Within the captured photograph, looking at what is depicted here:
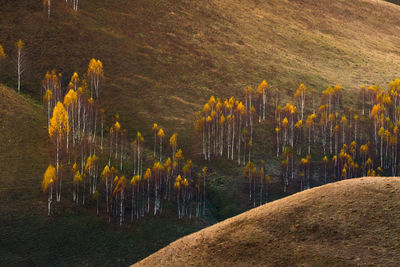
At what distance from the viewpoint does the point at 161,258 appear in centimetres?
3653

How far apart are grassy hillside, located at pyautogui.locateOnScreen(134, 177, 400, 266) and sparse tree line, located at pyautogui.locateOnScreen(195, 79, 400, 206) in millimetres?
43867

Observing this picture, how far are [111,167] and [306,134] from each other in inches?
1840

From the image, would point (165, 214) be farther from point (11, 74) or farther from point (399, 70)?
point (399, 70)

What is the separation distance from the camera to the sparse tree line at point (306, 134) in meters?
→ 89.9

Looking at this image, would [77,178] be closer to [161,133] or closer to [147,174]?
[147,174]

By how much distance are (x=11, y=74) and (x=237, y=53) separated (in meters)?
63.0

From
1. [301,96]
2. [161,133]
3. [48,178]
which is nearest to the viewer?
[48,178]

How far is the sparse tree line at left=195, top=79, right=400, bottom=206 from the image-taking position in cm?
8994

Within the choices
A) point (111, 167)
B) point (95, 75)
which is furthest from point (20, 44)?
point (111, 167)

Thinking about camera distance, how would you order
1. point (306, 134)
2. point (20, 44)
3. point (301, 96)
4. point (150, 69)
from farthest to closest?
point (301, 96) → point (150, 69) → point (20, 44) → point (306, 134)

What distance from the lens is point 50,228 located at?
209 ft

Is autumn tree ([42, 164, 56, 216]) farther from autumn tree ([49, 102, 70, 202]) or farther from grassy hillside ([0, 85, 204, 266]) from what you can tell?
autumn tree ([49, 102, 70, 202])

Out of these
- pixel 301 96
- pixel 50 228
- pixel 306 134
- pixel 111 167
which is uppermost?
pixel 301 96

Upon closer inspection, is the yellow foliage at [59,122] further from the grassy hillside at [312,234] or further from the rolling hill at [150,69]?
the grassy hillside at [312,234]
